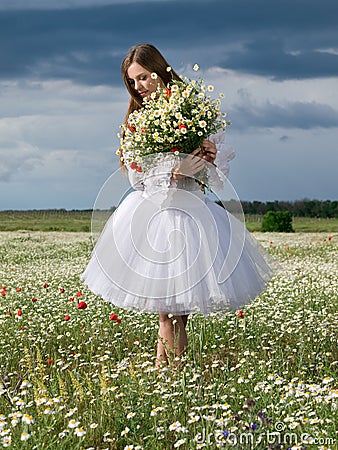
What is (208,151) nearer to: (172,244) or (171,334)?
(172,244)

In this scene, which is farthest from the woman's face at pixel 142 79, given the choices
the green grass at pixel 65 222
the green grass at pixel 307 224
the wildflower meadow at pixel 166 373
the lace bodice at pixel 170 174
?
the green grass at pixel 307 224

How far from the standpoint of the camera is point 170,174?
252 inches

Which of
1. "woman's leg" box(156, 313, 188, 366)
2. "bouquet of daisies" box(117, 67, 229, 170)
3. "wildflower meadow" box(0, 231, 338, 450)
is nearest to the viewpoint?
"wildflower meadow" box(0, 231, 338, 450)

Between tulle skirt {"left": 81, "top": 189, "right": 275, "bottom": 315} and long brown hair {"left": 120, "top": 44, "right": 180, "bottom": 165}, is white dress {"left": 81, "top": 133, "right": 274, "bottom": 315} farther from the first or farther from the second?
long brown hair {"left": 120, "top": 44, "right": 180, "bottom": 165}

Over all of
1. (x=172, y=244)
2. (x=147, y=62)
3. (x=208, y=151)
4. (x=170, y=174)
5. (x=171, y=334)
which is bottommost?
(x=171, y=334)

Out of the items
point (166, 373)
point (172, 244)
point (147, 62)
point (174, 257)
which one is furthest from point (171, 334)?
point (147, 62)

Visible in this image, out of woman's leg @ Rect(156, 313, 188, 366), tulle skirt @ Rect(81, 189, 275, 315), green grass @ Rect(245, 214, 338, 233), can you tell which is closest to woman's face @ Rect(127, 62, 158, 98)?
tulle skirt @ Rect(81, 189, 275, 315)

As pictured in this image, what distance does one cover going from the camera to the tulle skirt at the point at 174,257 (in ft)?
21.1

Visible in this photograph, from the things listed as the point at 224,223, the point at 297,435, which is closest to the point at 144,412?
the point at 297,435

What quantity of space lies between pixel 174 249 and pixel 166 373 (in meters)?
1.19

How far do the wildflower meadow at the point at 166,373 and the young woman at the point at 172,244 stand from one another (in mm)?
474

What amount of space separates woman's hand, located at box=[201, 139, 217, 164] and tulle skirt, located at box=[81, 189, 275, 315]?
35 cm

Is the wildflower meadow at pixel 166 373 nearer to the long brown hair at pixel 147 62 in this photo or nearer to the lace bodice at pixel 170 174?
the lace bodice at pixel 170 174

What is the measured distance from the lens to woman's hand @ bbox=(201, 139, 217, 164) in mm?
6594
